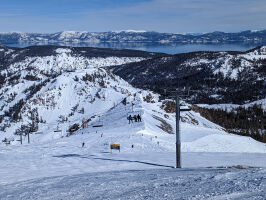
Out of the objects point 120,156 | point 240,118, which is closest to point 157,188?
point 120,156

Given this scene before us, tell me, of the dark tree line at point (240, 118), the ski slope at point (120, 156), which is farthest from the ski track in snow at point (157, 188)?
the dark tree line at point (240, 118)

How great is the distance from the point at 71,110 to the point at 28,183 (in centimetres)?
12066

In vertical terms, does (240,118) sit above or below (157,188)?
below

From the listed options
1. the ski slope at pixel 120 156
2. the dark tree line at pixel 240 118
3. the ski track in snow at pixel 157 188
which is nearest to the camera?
the ski track in snow at pixel 157 188

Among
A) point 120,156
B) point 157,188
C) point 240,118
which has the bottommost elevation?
point 240,118

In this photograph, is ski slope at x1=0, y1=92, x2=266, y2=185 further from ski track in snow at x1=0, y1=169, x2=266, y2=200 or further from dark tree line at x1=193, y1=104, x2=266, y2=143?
dark tree line at x1=193, y1=104, x2=266, y2=143

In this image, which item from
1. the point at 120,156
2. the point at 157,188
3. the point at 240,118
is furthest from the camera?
the point at 240,118

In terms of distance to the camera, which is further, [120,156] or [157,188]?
[120,156]

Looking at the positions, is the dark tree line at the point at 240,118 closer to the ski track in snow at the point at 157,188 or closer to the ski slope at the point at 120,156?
the ski slope at the point at 120,156

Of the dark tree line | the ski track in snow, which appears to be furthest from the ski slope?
the dark tree line

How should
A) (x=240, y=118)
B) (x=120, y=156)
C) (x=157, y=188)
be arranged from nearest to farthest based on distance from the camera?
(x=157, y=188)
(x=120, y=156)
(x=240, y=118)

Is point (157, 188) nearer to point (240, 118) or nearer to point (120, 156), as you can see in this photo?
point (120, 156)

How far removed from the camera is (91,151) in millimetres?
33656

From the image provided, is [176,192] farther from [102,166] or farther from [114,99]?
[114,99]
